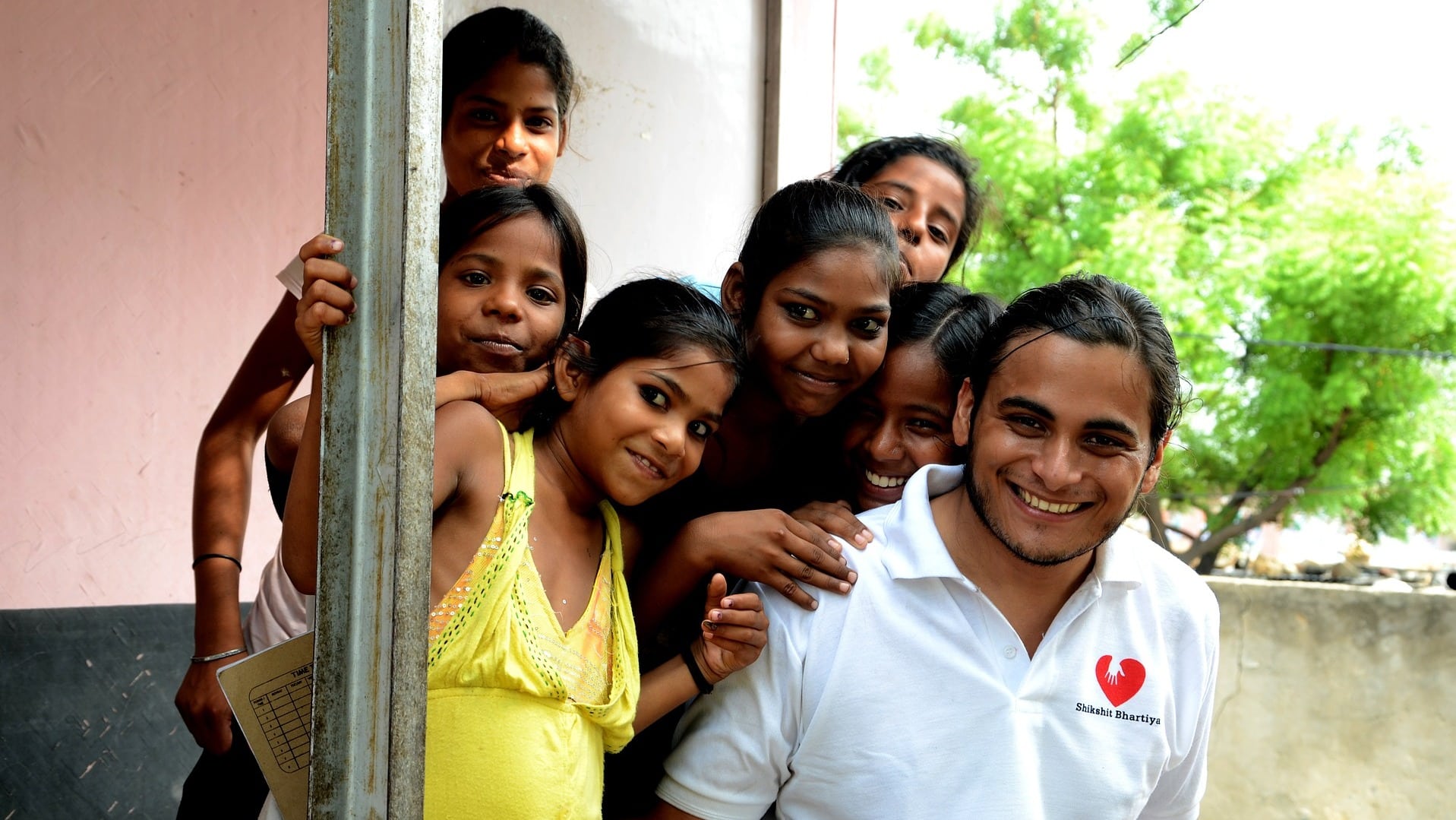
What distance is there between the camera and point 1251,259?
1071 cm

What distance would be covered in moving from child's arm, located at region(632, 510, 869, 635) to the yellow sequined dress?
25 centimetres

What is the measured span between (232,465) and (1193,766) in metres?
1.80

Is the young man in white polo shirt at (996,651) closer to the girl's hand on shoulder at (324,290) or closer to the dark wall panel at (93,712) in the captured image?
the girl's hand on shoulder at (324,290)

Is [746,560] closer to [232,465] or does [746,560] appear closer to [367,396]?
[367,396]

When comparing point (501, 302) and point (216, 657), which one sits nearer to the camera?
point (501, 302)

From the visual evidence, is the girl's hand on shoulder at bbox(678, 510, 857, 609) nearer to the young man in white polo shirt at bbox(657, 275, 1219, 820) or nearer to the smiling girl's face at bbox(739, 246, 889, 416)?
the young man in white polo shirt at bbox(657, 275, 1219, 820)

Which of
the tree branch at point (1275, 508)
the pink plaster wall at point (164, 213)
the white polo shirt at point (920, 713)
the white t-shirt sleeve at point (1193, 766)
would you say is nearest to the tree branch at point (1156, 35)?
the pink plaster wall at point (164, 213)

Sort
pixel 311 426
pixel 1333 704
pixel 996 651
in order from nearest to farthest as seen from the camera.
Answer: pixel 311 426, pixel 996 651, pixel 1333 704

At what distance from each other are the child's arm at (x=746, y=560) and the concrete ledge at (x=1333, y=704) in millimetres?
4510

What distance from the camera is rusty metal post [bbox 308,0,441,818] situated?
1.22m

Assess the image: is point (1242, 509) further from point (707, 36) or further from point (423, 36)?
point (423, 36)

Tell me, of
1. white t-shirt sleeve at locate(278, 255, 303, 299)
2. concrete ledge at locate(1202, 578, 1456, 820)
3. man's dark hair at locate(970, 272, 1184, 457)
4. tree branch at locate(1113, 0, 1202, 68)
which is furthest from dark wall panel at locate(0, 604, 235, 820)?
concrete ledge at locate(1202, 578, 1456, 820)

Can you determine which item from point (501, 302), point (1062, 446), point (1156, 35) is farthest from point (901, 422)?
point (1156, 35)

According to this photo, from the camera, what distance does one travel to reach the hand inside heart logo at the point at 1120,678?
Answer: 2.00 meters
